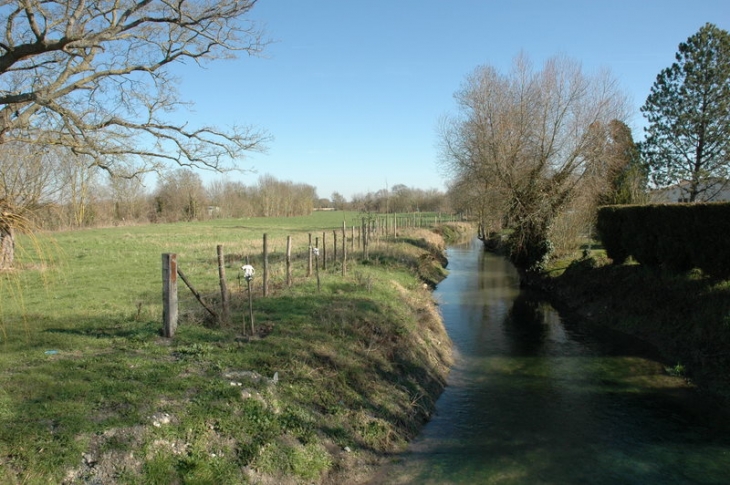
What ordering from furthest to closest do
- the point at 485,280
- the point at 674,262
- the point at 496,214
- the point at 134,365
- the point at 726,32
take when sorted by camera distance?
the point at 726,32 < the point at 485,280 < the point at 496,214 < the point at 674,262 < the point at 134,365

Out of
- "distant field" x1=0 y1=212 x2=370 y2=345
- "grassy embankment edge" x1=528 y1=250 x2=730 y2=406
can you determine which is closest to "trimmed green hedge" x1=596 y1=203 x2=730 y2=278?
"grassy embankment edge" x1=528 y1=250 x2=730 y2=406

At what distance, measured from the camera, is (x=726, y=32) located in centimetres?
2745

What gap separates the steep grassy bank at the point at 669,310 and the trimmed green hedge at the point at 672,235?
439 mm

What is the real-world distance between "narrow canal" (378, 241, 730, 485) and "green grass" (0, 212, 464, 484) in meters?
0.74

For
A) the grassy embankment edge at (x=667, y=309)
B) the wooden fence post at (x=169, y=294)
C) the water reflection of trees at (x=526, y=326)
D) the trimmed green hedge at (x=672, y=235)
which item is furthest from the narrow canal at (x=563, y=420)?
the wooden fence post at (x=169, y=294)

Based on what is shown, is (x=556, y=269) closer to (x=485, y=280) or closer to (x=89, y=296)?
(x=485, y=280)

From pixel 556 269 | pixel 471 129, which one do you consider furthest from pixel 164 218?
pixel 556 269

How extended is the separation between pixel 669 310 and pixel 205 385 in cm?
1308

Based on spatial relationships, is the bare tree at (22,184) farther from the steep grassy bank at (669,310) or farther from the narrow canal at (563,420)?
the steep grassy bank at (669,310)

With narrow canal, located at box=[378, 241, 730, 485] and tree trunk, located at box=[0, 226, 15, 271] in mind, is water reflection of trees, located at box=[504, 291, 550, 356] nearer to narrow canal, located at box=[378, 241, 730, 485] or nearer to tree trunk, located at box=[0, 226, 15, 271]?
narrow canal, located at box=[378, 241, 730, 485]

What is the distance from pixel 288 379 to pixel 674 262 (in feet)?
41.5

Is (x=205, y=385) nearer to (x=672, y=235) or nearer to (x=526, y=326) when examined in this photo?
(x=526, y=326)

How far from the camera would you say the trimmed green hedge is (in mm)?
12203

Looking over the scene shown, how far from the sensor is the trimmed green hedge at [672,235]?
40.0 ft
